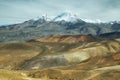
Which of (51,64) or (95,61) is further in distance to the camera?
(51,64)

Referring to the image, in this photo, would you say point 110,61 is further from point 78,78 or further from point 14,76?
point 14,76

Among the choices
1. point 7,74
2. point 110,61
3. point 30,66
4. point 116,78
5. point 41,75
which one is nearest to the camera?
point 7,74

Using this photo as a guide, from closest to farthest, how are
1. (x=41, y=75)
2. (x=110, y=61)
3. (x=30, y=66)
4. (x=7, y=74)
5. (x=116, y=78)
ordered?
(x=7, y=74), (x=116, y=78), (x=41, y=75), (x=110, y=61), (x=30, y=66)

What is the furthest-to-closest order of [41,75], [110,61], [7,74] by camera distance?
1. [110,61]
2. [41,75]
3. [7,74]

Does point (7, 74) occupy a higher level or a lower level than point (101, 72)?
higher

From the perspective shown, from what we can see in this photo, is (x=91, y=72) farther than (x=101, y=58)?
No

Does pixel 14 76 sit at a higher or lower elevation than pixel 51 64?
higher

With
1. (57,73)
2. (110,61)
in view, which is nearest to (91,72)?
(57,73)

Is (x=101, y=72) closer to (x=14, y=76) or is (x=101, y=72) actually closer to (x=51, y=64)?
(x=14, y=76)

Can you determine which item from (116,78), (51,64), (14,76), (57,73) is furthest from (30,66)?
(14,76)
